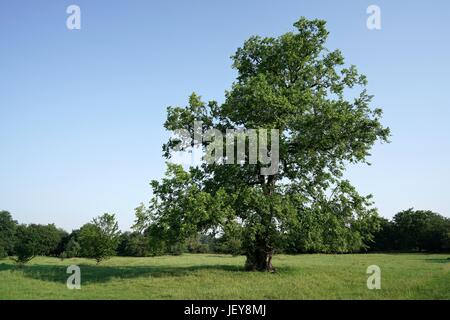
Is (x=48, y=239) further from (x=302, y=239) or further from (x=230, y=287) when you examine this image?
(x=230, y=287)

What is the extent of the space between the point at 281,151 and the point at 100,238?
27.2 meters

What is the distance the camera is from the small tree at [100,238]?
4634 centimetres

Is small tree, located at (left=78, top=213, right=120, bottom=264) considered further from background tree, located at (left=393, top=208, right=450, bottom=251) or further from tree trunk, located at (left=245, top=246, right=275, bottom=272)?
background tree, located at (left=393, top=208, right=450, bottom=251)

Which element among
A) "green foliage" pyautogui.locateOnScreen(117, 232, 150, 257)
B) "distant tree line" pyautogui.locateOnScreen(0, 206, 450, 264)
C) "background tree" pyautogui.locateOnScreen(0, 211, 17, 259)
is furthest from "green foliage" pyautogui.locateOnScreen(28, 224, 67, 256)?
"green foliage" pyautogui.locateOnScreen(117, 232, 150, 257)

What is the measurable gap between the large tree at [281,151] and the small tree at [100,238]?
63.4ft

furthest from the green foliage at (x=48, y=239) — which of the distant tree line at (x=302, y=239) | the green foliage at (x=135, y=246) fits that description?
the green foliage at (x=135, y=246)

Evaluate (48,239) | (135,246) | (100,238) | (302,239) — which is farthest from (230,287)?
(48,239)

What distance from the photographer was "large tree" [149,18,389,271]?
2730 centimetres

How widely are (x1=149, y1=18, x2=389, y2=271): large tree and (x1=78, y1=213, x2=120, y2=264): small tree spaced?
19.3 meters

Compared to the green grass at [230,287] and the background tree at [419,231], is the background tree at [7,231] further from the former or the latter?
the background tree at [419,231]

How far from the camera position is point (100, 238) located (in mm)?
46375

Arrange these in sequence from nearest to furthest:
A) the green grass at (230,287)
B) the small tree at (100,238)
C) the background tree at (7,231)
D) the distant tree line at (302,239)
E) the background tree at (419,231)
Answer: the green grass at (230,287) < the distant tree line at (302,239) < the small tree at (100,238) < the background tree at (419,231) < the background tree at (7,231)

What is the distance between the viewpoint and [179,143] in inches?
1256
